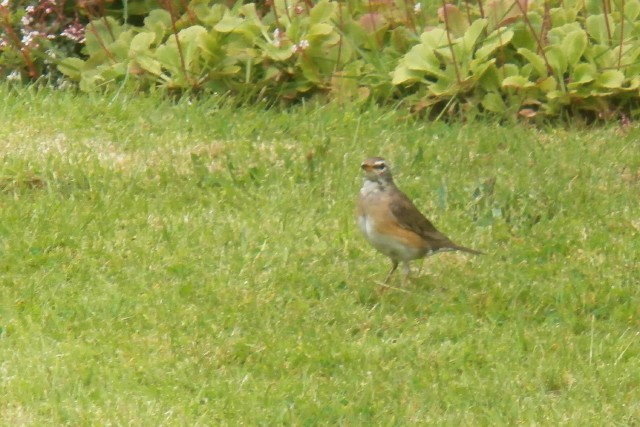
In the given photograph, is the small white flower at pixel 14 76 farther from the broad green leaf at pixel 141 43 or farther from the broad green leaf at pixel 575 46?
the broad green leaf at pixel 575 46

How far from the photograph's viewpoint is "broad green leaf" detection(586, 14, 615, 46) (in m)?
10.2

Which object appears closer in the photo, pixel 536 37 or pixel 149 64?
pixel 536 37

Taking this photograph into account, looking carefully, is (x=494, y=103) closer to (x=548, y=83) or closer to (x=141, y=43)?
(x=548, y=83)

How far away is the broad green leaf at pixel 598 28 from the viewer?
33.3ft

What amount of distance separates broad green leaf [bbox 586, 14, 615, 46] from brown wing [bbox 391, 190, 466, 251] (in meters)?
3.33

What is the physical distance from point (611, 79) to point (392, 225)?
318 cm

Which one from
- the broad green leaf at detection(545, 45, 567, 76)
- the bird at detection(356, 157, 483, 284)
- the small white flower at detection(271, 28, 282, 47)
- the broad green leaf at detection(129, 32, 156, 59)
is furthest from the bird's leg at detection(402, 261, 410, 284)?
the broad green leaf at detection(129, 32, 156, 59)

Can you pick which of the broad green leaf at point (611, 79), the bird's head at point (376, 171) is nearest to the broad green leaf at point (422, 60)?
the broad green leaf at point (611, 79)

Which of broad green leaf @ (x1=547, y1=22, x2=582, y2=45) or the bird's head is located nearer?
the bird's head

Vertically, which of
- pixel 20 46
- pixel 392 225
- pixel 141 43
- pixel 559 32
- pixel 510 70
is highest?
pixel 20 46

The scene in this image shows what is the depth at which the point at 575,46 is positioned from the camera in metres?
9.90

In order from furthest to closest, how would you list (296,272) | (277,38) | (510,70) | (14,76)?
(14,76) < (277,38) < (510,70) < (296,272)

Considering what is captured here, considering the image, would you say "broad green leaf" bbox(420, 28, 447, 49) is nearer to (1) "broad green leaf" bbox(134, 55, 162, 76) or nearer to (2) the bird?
(1) "broad green leaf" bbox(134, 55, 162, 76)

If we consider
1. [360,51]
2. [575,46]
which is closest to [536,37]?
[575,46]
